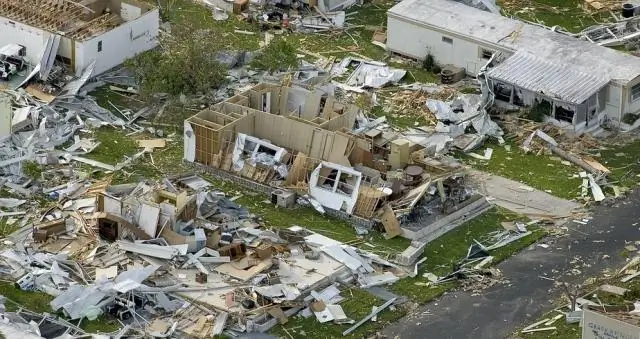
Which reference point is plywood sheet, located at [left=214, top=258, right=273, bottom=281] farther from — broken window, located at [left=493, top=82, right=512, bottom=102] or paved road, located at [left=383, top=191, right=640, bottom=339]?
broken window, located at [left=493, top=82, right=512, bottom=102]

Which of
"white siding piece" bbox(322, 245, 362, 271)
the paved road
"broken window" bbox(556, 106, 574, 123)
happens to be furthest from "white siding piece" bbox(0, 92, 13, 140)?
"broken window" bbox(556, 106, 574, 123)

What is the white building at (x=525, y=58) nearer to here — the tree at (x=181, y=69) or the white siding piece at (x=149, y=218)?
the tree at (x=181, y=69)

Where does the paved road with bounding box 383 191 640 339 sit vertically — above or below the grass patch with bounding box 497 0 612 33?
above

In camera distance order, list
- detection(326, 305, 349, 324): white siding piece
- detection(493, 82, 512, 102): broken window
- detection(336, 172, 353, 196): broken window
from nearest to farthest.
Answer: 1. detection(326, 305, 349, 324): white siding piece
2. detection(336, 172, 353, 196): broken window
3. detection(493, 82, 512, 102): broken window

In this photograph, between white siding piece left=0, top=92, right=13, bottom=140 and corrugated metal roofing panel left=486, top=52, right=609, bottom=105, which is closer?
white siding piece left=0, top=92, right=13, bottom=140

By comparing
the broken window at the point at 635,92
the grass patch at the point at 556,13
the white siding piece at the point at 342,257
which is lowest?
the grass patch at the point at 556,13

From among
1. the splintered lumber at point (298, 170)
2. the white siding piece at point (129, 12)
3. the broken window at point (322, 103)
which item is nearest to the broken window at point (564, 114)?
the broken window at point (322, 103)

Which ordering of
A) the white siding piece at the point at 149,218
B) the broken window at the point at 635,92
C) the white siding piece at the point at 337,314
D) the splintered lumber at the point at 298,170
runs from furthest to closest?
1. the broken window at the point at 635,92
2. the splintered lumber at the point at 298,170
3. the white siding piece at the point at 149,218
4. the white siding piece at the point at 337,314
